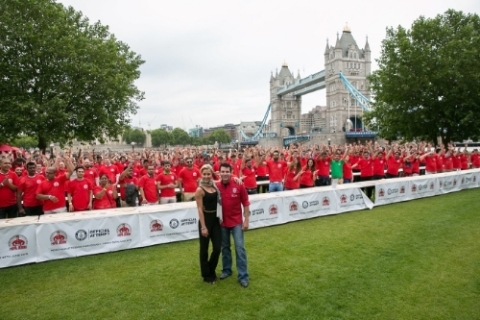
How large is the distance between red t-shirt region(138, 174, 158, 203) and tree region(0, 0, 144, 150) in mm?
13395

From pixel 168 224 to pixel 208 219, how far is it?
2.87 metres

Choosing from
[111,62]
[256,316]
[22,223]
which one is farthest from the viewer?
[111,62]

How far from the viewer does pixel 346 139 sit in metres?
70.1

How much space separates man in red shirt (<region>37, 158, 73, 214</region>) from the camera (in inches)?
312

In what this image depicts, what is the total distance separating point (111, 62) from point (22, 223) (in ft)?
62.8

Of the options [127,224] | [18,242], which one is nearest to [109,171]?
[127,224]

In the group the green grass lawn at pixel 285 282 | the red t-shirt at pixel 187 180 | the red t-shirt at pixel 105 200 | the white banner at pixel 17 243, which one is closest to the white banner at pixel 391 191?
the green grass lawn at pixel 285 282

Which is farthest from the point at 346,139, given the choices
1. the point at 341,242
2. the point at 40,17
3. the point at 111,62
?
the point at 341,242

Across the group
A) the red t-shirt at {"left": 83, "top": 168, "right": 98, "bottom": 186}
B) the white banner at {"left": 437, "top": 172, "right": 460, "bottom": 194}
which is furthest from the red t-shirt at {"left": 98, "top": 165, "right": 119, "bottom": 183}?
the white banner at {"left": 437, "top": 172, "right": 460, "bottom": 194}

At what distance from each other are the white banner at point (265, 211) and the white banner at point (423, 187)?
6.33 m

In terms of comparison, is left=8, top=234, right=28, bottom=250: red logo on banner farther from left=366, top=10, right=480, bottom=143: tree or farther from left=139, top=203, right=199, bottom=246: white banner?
left=366, top=10, right=480, bottom=143: tree

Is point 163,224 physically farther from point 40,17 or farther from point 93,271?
point 40,17

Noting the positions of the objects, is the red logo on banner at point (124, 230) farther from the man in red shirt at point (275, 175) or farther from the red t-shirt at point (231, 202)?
the man in red shirt at point (275, 175)

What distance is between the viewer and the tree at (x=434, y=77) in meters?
23.6
